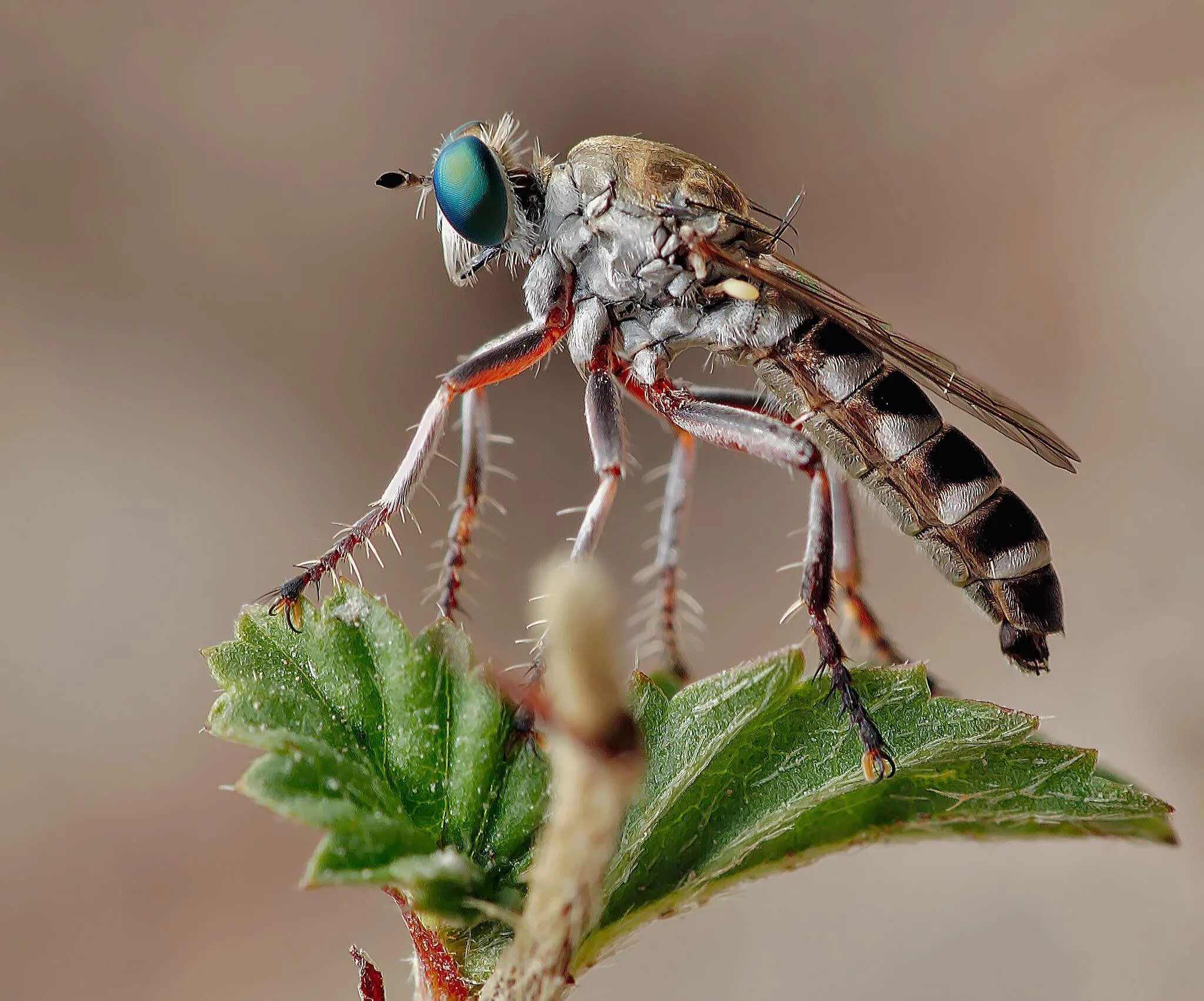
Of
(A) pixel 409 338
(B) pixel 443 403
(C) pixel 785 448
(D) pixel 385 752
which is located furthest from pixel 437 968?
(A) pixel 409 338

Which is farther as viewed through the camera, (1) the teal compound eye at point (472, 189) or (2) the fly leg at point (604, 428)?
(1) the teal compound eye at point (472, 189)

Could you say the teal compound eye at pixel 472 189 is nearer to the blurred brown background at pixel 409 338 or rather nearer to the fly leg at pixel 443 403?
the fly leg at pixel 443 403

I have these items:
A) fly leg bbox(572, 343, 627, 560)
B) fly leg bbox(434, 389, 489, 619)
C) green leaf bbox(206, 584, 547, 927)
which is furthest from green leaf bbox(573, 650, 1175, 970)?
fly leg bbox(434, 389, 489, 619)

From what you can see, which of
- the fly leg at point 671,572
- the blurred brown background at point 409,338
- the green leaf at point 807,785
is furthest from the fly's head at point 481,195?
the blurred brown background at point 409,338

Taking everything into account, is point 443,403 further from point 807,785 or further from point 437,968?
point 437,968

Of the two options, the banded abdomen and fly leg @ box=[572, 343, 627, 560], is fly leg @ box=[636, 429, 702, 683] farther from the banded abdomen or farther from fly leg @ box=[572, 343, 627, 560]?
the banded abdomen

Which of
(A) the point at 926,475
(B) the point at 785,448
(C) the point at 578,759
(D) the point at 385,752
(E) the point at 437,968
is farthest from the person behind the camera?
(A) the point at 926,475

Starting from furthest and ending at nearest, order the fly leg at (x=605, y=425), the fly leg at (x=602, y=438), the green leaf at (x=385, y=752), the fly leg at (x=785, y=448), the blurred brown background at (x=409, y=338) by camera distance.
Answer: the blurred brown background at (x=409, y=338)
the fly leg at (x=605, y=425)
the fly leg at (x=602, y=438)
the fly leg at (x=785, y=448)
the green leaf at (x=385, y=752)

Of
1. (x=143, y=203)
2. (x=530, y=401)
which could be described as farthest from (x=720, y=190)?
(x=143, y=203)
